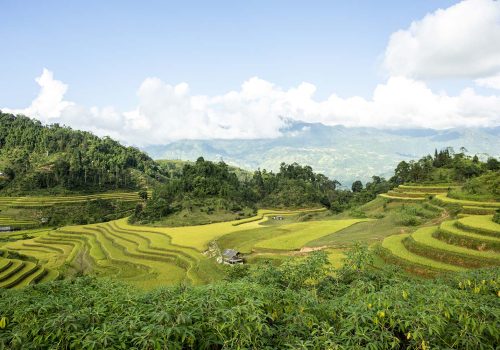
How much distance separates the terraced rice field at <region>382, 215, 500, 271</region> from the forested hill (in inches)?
3250

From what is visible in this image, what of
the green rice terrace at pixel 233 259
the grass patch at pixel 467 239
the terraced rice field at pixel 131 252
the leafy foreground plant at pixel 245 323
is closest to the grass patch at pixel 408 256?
the green rice terrace at pixel 233 259

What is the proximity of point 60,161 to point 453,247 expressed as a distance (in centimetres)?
9688

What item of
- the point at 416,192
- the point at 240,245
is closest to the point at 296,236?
the point at 240,245

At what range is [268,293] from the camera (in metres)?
6.34

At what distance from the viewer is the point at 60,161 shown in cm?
9400

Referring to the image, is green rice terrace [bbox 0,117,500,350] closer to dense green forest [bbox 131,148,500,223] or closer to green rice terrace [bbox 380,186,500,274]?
green rice terrace [bbox 380,186,500,274]

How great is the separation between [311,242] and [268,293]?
2915cm

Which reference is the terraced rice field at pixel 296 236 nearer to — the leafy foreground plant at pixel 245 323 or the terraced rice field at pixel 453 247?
the terraced rice field at pixel 453 247

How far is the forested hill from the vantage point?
8706cm

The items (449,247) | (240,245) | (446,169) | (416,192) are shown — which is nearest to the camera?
(449,247)

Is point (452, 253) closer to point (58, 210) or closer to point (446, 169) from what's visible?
point (446, 169)

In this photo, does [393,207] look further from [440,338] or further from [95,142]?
[95,142]

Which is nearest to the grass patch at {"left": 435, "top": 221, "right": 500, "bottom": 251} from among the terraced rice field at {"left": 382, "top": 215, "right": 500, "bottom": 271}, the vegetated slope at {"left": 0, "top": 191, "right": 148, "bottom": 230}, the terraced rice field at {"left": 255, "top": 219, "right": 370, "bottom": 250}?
the terraced rice field at {"left": 382, "top": 215, "right": 500, "bottom": 271}

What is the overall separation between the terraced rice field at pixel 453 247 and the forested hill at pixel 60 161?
82558 millimetres
